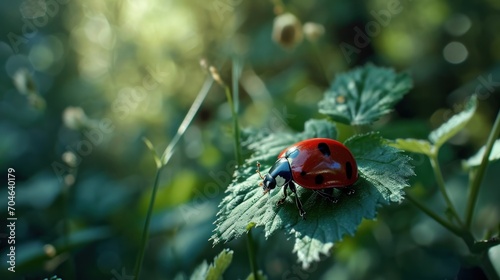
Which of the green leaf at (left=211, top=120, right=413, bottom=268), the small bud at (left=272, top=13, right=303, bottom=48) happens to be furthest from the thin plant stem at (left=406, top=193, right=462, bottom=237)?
the small bud at (left=272, top=13, right=303, bottom=48)

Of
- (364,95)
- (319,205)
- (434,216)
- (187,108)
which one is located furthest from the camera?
(187,108)

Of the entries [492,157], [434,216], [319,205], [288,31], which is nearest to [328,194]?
[319,205]

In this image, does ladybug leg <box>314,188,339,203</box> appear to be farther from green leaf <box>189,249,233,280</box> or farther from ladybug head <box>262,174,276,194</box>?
green leaf <box>189,249,233,280</box>

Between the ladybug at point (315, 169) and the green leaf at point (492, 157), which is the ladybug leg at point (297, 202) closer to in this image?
the ladybug at point (315, 169)

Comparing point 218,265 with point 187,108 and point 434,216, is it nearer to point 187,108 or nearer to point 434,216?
point 434,216

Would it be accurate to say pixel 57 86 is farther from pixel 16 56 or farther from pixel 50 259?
pixel 50 259

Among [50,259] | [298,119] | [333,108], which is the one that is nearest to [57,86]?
[50,259]

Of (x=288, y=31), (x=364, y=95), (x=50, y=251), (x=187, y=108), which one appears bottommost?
(x=364, y=95)
